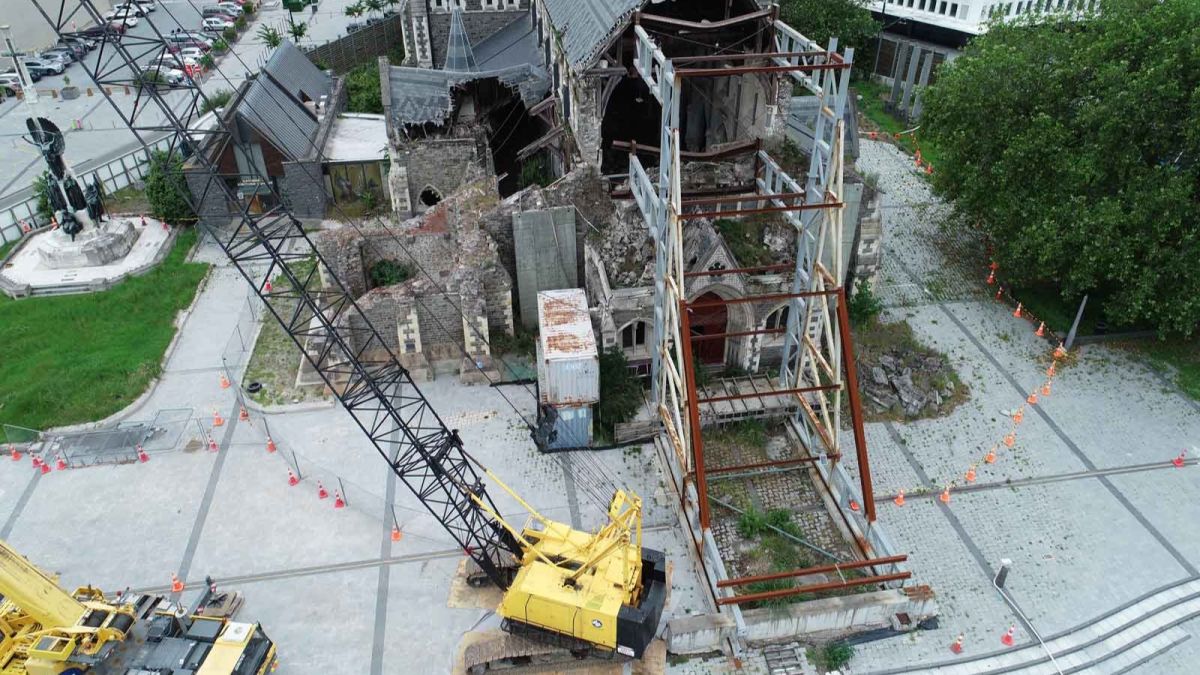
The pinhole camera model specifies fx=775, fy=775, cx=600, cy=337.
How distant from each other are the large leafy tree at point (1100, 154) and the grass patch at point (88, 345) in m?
32.9

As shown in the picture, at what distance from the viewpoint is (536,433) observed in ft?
83.5

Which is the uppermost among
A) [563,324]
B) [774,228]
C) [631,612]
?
[774,228]

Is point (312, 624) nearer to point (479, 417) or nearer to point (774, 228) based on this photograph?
point (479, 417)

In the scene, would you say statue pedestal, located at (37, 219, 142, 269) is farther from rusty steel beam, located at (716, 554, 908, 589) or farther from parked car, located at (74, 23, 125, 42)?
rusty steel beam, located at (716, 554, 908, 589)

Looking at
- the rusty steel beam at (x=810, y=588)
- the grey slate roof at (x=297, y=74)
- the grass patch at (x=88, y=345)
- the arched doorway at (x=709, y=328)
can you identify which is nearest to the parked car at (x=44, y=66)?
the grey slate roof at (x=297, y=74)

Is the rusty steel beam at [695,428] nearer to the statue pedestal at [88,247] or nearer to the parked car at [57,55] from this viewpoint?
the statue pedestal at [88,247]

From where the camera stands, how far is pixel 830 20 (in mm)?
50125

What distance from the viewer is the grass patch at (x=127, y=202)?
3941 centimetres

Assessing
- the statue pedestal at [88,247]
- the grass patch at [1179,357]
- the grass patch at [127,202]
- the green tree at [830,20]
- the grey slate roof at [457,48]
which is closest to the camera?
the grass patch at [1179,357]

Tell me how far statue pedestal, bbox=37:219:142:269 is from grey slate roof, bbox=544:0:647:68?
22.2 meters

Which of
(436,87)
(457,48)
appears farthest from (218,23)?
(436,87)

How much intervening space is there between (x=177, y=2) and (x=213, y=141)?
59681 millimetres

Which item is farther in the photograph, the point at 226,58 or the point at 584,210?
the point at 226,58

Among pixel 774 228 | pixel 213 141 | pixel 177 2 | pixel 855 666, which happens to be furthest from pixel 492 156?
pixel 177 2
